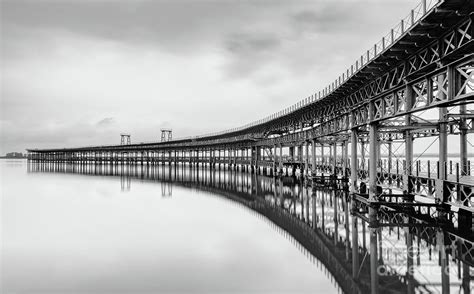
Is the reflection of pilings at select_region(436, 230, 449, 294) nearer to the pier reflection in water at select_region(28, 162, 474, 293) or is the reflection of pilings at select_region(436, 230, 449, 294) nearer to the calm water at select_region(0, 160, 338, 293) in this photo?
the pier reflection in water at select_region(28, 162, 474, 293)

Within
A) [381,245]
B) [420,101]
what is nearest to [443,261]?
[381,245]

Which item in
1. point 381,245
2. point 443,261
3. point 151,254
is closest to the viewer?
point 443,261

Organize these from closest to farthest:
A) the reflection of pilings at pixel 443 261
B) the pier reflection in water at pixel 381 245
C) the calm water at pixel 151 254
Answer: the reflection of pilings at pixel 443 261 < the pier reflection in water at pixel 381 245 < the calm water at pixel 151 254

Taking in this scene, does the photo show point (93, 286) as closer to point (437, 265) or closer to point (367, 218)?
point (437, 265)

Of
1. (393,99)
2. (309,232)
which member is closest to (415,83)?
(393,99)

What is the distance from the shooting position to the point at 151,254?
13203 millimetres

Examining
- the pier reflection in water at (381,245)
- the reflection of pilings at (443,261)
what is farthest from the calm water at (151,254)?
the reflection of pilings at (443,261)

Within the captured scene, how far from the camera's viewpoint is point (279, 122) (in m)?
60.9

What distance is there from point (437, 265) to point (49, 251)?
14.1 metres

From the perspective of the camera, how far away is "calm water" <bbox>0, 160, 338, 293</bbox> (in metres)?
10.3

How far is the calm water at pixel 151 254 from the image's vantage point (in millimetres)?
10297

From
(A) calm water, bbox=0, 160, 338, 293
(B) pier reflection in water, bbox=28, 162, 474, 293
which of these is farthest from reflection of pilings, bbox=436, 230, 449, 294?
(A) calm water, bbox=0, 160, 338, 293

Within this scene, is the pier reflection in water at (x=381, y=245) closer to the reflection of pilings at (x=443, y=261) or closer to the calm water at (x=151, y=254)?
the reflection of pilings at (x=443, y=261)

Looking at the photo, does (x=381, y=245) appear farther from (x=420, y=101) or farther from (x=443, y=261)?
(x=420, y=101)
